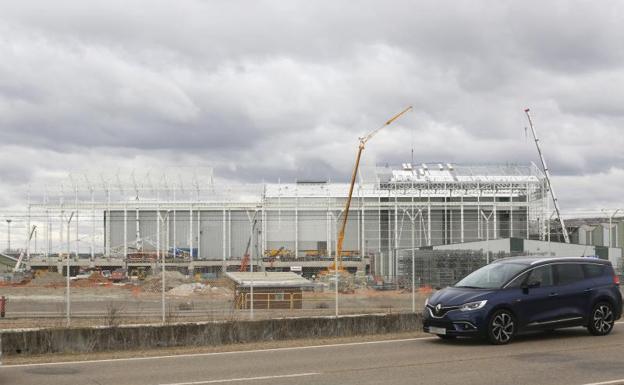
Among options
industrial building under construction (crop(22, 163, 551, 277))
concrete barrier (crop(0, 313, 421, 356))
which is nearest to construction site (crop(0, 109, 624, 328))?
industrial building under construction (crop(22, 163, 551, 277))

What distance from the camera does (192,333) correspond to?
15.8m

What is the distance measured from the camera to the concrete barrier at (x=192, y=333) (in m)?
14.6

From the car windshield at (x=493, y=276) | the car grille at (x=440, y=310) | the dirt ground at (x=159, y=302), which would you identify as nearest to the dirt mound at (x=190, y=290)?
the dirt ground at (x=159, y=302)

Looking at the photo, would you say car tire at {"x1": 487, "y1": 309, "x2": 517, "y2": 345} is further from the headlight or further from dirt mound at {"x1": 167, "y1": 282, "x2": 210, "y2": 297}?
dirt mound at {"x1": 167, "y1": 282, "x2": 210, "y2": 297}

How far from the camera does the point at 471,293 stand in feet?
47.9

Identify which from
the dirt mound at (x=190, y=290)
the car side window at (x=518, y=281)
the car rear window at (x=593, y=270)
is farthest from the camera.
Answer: the dirt mound at (x=190, y=290)

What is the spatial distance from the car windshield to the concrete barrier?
2.61 meters

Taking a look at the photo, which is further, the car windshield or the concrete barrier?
the car windshield

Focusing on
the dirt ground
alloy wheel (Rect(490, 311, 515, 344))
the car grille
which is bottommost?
the dirt ground

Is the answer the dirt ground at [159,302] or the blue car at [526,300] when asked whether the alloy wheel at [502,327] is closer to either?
the blue car at [526,300]

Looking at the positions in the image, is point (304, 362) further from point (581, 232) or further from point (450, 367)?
point (581, 232)

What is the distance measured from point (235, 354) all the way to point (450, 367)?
13.9 feet

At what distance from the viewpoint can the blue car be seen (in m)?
14.3

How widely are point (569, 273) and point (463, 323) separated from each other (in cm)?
284
